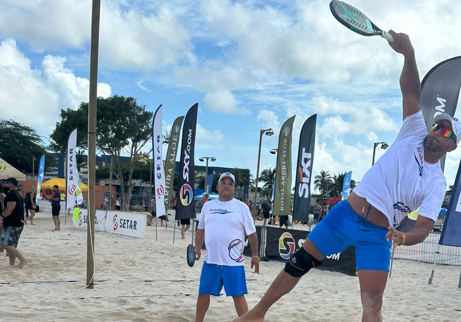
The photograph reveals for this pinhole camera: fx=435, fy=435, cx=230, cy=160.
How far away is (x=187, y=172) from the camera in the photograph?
37.5 feet

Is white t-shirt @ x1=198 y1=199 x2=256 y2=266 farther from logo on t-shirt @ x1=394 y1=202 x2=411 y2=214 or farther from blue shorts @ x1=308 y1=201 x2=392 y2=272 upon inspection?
logo on t-shirt @ x1=394 y1=202 x2=411 y2=214

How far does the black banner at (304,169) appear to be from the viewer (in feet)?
43.2

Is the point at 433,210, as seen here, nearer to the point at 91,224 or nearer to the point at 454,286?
the point at 91,224

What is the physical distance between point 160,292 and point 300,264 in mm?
4160

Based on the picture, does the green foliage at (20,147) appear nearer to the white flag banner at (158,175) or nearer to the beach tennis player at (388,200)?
the white flag banner at (158,175)

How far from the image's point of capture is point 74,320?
4.59 meters

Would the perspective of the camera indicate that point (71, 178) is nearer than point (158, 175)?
No

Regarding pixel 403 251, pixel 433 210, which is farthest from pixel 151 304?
pixel 403 251

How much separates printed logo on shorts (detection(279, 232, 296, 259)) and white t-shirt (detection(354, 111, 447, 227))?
797 centimetres

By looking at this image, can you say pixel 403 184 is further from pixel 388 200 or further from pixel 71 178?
pixel 71 178

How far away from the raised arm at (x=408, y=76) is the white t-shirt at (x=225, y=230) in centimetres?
202

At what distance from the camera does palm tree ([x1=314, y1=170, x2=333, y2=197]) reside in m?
91.8

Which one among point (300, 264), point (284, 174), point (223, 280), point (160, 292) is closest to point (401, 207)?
point (300, 264)

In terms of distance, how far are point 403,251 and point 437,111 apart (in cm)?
708
